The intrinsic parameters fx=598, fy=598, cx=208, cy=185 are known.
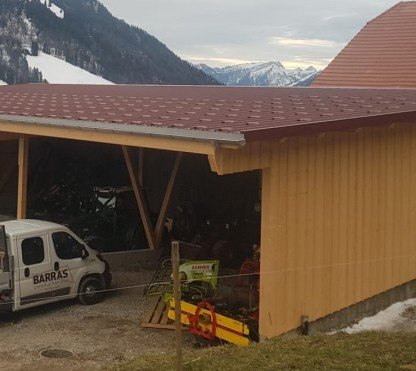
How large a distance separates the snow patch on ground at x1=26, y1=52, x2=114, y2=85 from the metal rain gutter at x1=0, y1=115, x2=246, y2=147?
15019 centimetres

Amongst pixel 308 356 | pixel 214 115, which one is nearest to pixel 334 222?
pixel 214 115

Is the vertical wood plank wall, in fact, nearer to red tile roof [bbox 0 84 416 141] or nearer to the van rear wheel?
red tile roof [bbox 0 84 416 141]

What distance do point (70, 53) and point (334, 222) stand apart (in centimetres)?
16744

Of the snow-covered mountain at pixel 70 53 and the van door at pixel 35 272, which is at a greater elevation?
the snow-covered mountain at pixel 70 53

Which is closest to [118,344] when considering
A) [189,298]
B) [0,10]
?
[189,298]

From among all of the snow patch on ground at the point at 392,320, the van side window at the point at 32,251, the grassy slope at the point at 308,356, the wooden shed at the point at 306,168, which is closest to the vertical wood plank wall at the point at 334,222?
the wooden shed at the point at 306,168

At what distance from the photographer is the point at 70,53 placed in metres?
167

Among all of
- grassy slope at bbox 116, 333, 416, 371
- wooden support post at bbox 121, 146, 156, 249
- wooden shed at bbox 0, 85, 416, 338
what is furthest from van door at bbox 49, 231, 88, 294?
wooden support post at bbox 121, 146, 156, 249

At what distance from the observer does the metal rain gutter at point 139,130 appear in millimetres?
6910

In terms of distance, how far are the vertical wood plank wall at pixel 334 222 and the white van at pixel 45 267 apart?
3.94 meters

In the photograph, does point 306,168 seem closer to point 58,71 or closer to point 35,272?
point 35,272

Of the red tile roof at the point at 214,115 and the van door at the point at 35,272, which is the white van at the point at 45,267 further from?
the red tile roof at the point at 214,115

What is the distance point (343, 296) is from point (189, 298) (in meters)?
2.45

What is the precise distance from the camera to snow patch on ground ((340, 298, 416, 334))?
9.61m
